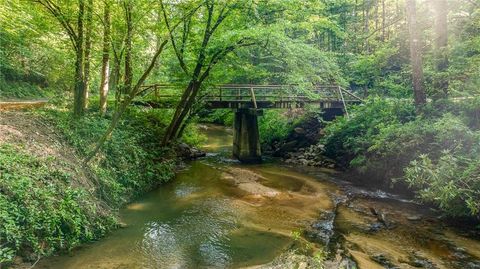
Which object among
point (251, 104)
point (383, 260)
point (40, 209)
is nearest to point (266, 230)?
point (383, 260)

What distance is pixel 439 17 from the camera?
Result: 493 inches

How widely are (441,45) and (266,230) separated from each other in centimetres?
1036

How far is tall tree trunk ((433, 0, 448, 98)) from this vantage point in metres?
12.2

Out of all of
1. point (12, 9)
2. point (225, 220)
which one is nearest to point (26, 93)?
point (12, 9)

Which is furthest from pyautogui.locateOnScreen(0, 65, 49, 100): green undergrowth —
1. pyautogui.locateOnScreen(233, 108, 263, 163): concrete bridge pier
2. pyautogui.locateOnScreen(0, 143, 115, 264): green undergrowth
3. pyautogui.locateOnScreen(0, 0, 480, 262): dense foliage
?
pyautogui.locateOnScreen(0, 143, 115, 264): green undergrowth

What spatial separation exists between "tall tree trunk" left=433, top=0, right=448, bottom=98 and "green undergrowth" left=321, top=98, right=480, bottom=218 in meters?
0.94

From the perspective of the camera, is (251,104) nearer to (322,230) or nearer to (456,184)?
(322,230)

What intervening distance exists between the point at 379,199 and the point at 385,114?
4700 mm

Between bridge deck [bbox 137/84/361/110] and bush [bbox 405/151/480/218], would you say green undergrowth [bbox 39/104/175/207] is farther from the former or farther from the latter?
bush [bbox 405/151/480/218]

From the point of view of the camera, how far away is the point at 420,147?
1091cm

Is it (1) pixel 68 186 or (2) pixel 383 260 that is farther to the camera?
(1) pixel 68 186

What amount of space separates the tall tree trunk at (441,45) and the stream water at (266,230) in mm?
4716

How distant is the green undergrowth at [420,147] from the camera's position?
8.17m

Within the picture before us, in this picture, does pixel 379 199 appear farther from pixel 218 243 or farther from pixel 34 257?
pixel 34 257
